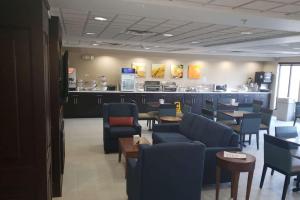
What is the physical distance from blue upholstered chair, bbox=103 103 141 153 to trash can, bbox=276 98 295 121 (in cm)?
717

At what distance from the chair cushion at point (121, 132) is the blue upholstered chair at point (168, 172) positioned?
244cm

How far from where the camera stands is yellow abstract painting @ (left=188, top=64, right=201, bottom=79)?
11281mm

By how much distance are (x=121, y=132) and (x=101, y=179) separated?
145 centimetres

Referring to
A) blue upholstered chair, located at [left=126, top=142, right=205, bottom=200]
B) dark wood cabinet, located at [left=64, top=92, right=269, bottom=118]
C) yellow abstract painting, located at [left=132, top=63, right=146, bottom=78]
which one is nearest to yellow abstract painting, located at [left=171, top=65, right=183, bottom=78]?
dark wood cabinet, located at [left=64, top=92, right=269, bottom=118]

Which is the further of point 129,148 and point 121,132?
point 121,132

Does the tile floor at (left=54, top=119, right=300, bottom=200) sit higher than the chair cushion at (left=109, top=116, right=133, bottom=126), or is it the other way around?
the chair cushion at (left=109, top=116, right=133, bottom=126)

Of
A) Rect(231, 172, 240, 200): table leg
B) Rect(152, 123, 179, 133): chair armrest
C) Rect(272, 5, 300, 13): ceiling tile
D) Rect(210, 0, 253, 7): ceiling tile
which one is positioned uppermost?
Rect(210, 0, 253, 7): ceiling tile

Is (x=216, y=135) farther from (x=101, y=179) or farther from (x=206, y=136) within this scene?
(x=101, y=179)

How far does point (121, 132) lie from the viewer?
5.56 m

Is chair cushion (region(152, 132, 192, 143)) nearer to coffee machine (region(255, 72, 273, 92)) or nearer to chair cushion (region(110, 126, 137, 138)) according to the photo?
chair cushion (region(110, 126, 137, 138))

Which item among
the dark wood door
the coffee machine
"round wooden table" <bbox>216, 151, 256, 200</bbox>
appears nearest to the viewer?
the dark wood door

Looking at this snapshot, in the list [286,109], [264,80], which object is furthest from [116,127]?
[264,80]

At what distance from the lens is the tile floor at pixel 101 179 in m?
3.79

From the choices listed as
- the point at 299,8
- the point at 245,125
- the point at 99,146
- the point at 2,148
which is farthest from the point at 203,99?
the point at 2,148
